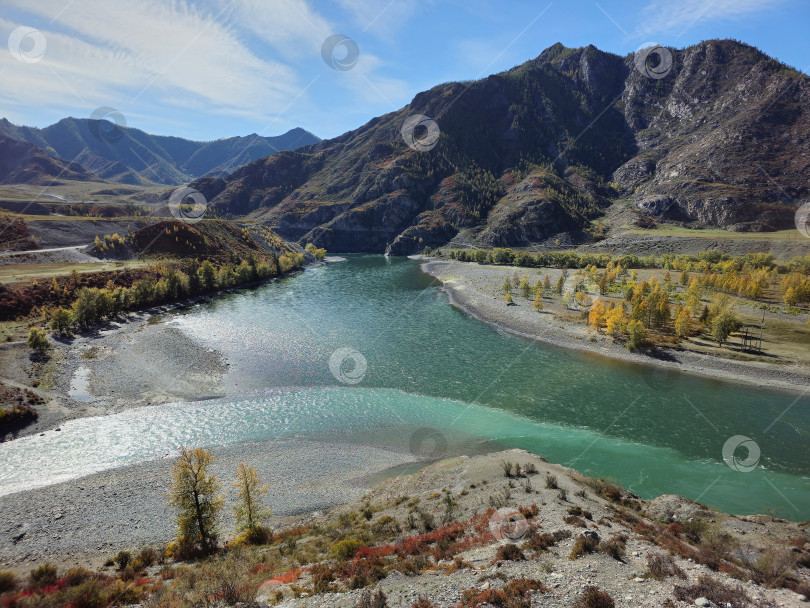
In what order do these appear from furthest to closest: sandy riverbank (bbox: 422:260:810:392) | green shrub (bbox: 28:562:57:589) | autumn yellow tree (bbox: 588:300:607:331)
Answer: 1. autumn yellow tree (bbox: 588:300:607:331)
2. sandy riverbank (bbox: 422:260:810:392)
3. green shrub (bbox: 28:562:57:589)

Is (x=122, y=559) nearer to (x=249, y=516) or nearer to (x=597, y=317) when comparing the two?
(x=249, y=516)

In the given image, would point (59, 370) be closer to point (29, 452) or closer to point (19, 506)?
point (29, 452)

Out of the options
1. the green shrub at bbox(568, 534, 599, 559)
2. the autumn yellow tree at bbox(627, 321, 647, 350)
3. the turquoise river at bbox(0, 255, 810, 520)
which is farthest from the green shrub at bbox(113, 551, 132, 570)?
the autumn yellow tree at bbox(627, 321, 647, 350)

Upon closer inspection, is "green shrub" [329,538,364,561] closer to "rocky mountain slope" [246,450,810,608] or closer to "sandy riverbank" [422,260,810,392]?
"rocky mountain slope" [246,450,810,608]

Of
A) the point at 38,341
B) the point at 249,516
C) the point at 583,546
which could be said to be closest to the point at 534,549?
the point at 583,546

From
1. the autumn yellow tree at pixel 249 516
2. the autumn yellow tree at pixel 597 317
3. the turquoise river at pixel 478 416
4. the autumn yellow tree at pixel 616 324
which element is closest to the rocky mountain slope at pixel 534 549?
the autumn yellow tree at pixel 249 516

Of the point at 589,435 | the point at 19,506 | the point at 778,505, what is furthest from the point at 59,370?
the point at 778,505
